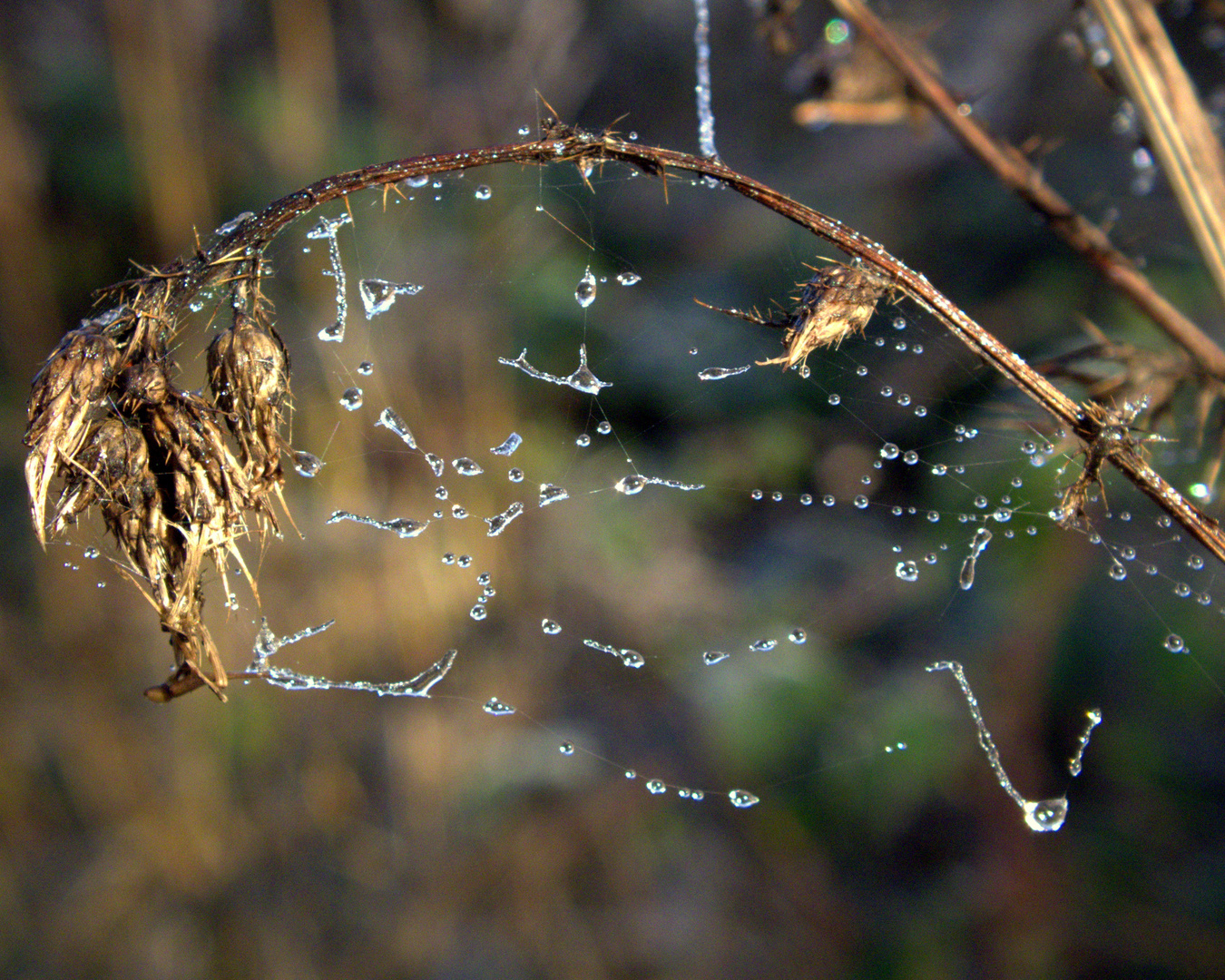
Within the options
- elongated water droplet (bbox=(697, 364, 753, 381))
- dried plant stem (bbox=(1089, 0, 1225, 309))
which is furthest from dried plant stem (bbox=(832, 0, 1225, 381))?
elongated water droplet (bbox=(697, 364, 753, 381))

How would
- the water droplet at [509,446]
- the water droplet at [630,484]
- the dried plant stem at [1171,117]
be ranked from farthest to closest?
1. the water droplet at [509,446]
2. the water droplet at [630,484]
3. the dried plant stem at [1171,117]

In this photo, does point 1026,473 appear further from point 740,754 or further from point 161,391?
point 161,391

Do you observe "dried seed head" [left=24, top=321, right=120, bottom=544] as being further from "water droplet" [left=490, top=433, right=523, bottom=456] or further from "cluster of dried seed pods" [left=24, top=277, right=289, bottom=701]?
"water droplet" [left=490, top=433, right=523, bottom=456]

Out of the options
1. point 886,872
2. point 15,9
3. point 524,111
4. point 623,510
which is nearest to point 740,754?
point 886,872

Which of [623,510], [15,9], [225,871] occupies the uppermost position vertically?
[15,9]

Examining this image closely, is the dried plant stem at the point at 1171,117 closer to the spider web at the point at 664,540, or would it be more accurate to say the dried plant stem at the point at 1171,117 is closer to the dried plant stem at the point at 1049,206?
the dried plant stem at the point at 1049,206

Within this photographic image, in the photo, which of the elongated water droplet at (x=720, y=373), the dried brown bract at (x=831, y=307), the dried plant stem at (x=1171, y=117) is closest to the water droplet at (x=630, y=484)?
the elongated water droplet at (x=720, y=373)
